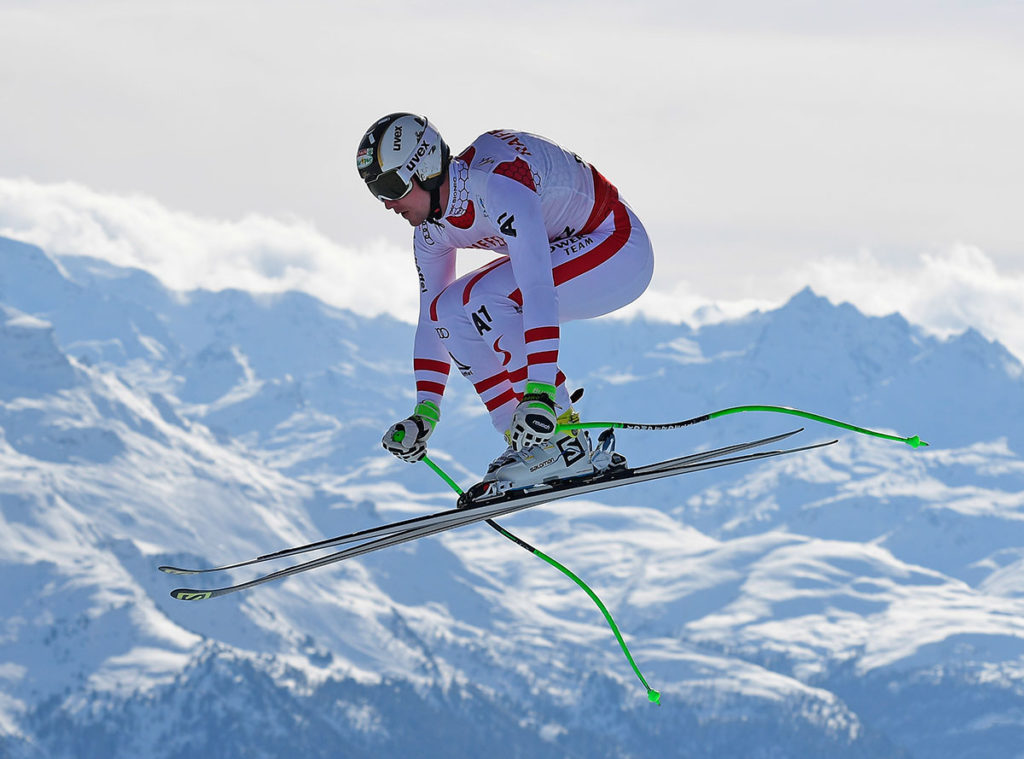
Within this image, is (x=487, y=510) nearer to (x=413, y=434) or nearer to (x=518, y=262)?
(x=413, y=434)

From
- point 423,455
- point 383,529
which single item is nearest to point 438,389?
point 423,455

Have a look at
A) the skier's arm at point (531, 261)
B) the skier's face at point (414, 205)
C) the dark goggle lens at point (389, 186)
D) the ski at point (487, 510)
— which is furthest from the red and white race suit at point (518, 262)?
the ski at point (487, 510)

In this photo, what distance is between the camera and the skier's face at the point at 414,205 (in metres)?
8.81

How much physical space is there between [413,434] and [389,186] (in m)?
2.18

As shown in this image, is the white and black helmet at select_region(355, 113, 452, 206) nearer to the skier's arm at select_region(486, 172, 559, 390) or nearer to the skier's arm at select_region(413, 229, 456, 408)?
the skier's arm at select_region(486, 172, 559, 390)

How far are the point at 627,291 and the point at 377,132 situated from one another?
86.4 inches

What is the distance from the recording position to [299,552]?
32.4 ft

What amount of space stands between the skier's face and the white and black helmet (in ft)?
0.14

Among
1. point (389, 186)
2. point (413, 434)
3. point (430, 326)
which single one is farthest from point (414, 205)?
point (413, 434)

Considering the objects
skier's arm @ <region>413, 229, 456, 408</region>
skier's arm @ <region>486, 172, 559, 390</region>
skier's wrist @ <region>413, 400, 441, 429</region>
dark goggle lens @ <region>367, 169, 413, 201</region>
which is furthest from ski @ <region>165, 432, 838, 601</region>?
dark goggle lens @ <region>367, 169, 413, 201</region>

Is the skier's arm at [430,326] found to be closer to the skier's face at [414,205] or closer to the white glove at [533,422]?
the skier's face at [414,205]

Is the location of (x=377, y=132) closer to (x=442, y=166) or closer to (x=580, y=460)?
(x=442, y=166)

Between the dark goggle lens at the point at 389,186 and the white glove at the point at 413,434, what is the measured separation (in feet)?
5.99

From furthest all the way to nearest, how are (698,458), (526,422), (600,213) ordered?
1. (698,458)
2. (600,213)
3. (526,422)
